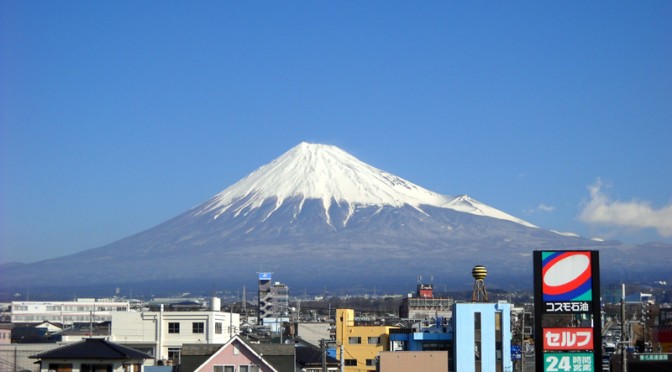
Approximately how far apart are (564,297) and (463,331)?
2643 cm

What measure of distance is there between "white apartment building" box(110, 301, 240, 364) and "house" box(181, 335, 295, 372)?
1625cm

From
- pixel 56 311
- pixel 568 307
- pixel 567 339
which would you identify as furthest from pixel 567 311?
pixel 56 311

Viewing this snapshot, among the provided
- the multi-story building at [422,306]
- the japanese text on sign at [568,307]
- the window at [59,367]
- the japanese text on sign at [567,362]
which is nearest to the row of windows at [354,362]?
the window at [59,367]

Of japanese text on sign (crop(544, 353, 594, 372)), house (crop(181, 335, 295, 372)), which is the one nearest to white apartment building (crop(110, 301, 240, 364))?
house (crop(181, 335, 295, 372))

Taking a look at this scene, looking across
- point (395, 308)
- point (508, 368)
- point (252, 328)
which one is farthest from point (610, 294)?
point (508, 368)

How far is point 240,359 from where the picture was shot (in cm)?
4266

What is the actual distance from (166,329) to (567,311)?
101 feet

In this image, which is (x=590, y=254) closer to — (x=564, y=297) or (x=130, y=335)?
(x=564, y=297)

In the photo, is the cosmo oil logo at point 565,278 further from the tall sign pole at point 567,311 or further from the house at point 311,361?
the house at point 311,361

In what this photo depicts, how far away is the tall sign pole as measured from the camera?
32.8m

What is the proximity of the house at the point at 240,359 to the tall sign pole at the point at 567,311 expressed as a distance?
11.8 metres

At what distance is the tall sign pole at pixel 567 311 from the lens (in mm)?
32781

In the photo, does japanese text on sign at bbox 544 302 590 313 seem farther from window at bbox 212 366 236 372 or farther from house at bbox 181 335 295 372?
window at bbox 212 366 236 372

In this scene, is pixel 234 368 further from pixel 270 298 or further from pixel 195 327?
pixel 270 298
